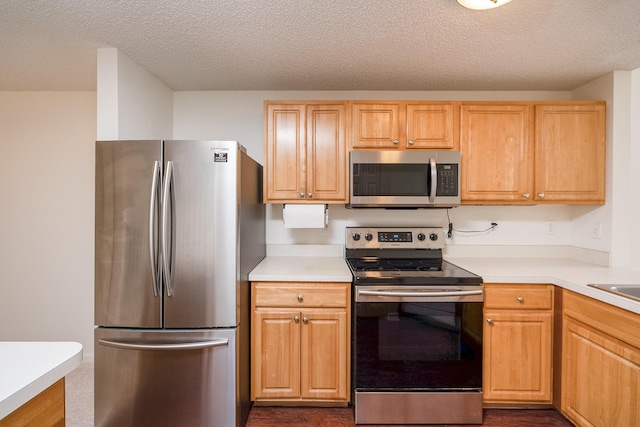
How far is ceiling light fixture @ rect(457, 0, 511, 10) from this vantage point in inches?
57.9

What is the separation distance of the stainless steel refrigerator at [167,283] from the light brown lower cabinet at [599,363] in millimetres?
1850

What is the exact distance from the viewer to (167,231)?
5.69 ft

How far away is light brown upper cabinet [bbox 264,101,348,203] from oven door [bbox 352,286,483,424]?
0.81 meters

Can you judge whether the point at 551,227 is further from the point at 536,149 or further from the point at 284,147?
the point at 284,147

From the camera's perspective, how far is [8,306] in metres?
2.78

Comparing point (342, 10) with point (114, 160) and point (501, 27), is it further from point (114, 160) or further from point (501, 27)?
point (114, 160)

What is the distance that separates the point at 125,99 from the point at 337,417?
7.76 ft

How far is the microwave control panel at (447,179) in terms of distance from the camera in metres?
2.29

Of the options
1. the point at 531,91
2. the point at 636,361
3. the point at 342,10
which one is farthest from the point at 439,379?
the point at 531,91

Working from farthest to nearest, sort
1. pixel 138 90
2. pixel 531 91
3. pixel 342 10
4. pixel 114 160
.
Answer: pixel 531 91 < pixel 138 90 < pixel 114 160 < pixel 342 10

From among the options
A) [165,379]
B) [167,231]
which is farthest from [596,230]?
[165,379]

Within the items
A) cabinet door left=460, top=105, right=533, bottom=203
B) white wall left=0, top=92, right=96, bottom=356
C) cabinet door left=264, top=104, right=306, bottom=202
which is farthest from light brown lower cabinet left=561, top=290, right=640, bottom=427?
white wall left=0, top=92, right=96, bottom=356

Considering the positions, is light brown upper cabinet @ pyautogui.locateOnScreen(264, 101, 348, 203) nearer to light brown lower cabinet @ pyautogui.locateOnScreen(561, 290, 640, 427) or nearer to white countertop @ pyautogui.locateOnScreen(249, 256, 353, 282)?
white countertop @ pyautogui.locateOnScreen(249, 256, 353, 282)

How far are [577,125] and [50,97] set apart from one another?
407 cm
